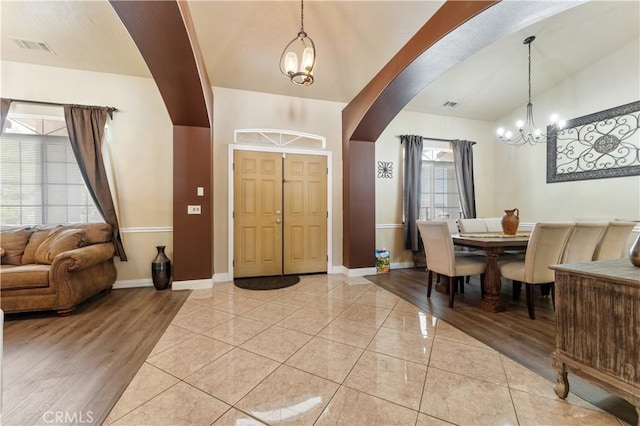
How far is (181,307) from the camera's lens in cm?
293

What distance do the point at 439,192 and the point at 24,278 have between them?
6.04 m

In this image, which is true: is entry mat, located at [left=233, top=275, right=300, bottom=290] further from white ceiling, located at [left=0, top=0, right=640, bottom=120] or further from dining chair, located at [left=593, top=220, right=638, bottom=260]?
dining chair, located at [left=593, top=220, right=638, bottom=260]

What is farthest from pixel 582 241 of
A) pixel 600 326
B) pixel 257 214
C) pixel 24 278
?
pixel 24 278

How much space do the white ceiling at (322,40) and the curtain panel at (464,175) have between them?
42.8 inches

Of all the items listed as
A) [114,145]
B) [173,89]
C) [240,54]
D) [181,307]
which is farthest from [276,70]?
[181,307]

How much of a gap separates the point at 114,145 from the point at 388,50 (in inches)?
152

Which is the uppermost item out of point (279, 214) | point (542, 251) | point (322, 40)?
point (322, 40)

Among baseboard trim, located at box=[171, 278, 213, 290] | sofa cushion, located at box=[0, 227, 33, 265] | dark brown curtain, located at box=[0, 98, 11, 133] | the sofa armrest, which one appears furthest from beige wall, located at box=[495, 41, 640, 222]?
dark brown curtain, located at box=[0, 98, 11, 133]

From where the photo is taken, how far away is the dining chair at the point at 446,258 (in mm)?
2842

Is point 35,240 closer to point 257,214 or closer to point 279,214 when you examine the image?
point 257,214

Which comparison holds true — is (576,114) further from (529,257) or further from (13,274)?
(13,274)

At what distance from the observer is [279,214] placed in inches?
165

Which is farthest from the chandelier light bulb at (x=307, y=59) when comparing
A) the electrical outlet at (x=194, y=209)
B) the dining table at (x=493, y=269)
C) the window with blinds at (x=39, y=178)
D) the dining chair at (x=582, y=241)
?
the window with blinds at (x=39, y=178)

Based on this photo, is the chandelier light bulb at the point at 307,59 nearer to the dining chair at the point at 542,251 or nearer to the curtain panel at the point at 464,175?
the dining chair at the point at 542,251
